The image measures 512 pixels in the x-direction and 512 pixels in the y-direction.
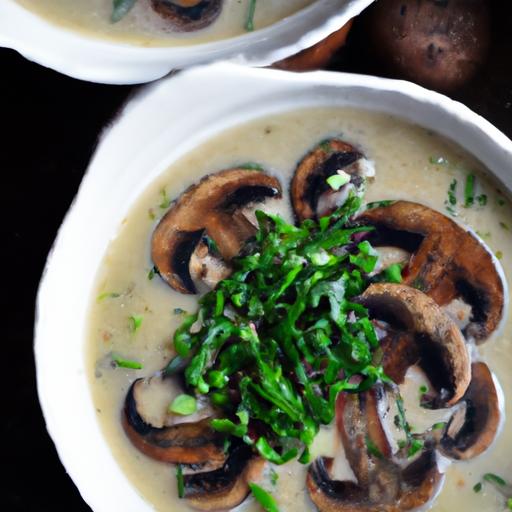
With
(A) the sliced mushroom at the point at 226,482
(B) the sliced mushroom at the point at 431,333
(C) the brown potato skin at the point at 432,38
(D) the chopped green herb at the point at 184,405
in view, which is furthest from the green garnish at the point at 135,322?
(C) the brown potato skin at the point at 432,38

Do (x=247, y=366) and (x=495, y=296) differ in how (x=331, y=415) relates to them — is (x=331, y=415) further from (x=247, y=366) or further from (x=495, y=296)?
(x=495, y=296)

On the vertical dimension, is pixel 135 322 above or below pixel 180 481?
below

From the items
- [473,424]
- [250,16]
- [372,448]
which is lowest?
[250,16]

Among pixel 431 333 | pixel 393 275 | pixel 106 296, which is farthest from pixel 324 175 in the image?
pixel 106 296

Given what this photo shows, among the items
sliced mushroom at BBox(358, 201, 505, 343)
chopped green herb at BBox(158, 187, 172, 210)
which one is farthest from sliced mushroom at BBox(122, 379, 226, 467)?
sliced mushroom at BBox(358, 201, 505, 343)

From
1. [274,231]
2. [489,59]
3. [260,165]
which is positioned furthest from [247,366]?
[489,59]

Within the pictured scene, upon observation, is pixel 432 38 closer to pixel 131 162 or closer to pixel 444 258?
pixel 444 258

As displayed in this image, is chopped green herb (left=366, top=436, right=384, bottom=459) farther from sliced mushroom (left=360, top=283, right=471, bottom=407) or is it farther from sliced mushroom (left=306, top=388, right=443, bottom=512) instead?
sliced mushroom (left=360, top=283, right=471, bottom=407)
